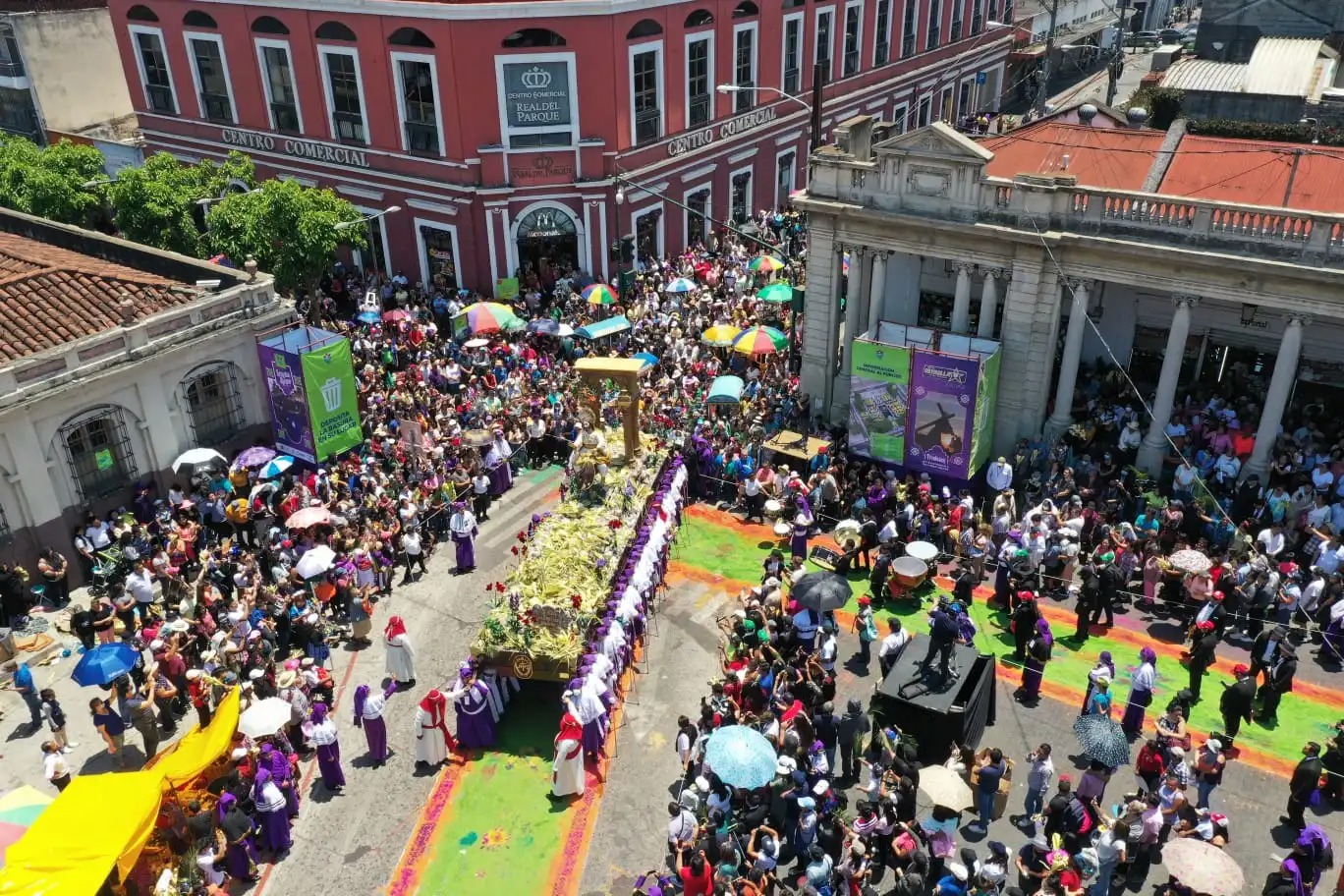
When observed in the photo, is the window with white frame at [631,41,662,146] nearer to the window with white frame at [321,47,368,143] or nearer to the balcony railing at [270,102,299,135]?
the window with white frame at [321,47,368,143]

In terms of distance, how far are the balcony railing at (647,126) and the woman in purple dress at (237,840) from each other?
23958 millimetres

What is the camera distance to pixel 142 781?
13.1 metres

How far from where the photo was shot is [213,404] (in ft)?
77.4

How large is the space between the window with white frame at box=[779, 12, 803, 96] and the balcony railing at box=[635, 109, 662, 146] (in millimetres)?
7748

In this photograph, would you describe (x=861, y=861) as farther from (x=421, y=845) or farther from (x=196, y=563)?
(x=196, y=563)

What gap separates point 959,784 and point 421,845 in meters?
7.48

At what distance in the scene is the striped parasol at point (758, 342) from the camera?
82.1ft

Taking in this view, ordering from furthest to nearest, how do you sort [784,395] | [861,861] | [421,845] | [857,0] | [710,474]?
[857,0] → [784,395] → [710,474] → [421,845] → [861,861]

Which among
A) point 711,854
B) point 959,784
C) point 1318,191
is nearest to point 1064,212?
point 1318,191

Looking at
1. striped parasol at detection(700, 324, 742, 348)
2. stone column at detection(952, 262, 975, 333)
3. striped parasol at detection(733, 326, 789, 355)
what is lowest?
striped parasol at detection(700, 324, 742, 348)

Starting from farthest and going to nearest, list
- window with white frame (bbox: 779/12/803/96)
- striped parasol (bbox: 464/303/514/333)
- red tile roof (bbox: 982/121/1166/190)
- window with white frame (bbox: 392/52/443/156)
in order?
1. window with white frame (bbox: 779/12/803/96)
2. window with white frame (bbox: 392/52/443/156)
3. striped parasol (bbox: 464/303/514/333)
4. red tile roof (bbox: 982/121/1166/190)

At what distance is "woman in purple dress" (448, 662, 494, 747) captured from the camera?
1597cm

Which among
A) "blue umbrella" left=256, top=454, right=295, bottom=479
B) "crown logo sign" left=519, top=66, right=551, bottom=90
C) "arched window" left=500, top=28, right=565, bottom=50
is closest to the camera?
"blue umbrella" left=256, top=454, right=295, bottom=479

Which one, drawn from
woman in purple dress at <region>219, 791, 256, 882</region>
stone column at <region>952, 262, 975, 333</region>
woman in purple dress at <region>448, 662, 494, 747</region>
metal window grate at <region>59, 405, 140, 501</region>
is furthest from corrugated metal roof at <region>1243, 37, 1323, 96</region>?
woman in purple dress at <region>219, 791, 256, 882</region>
